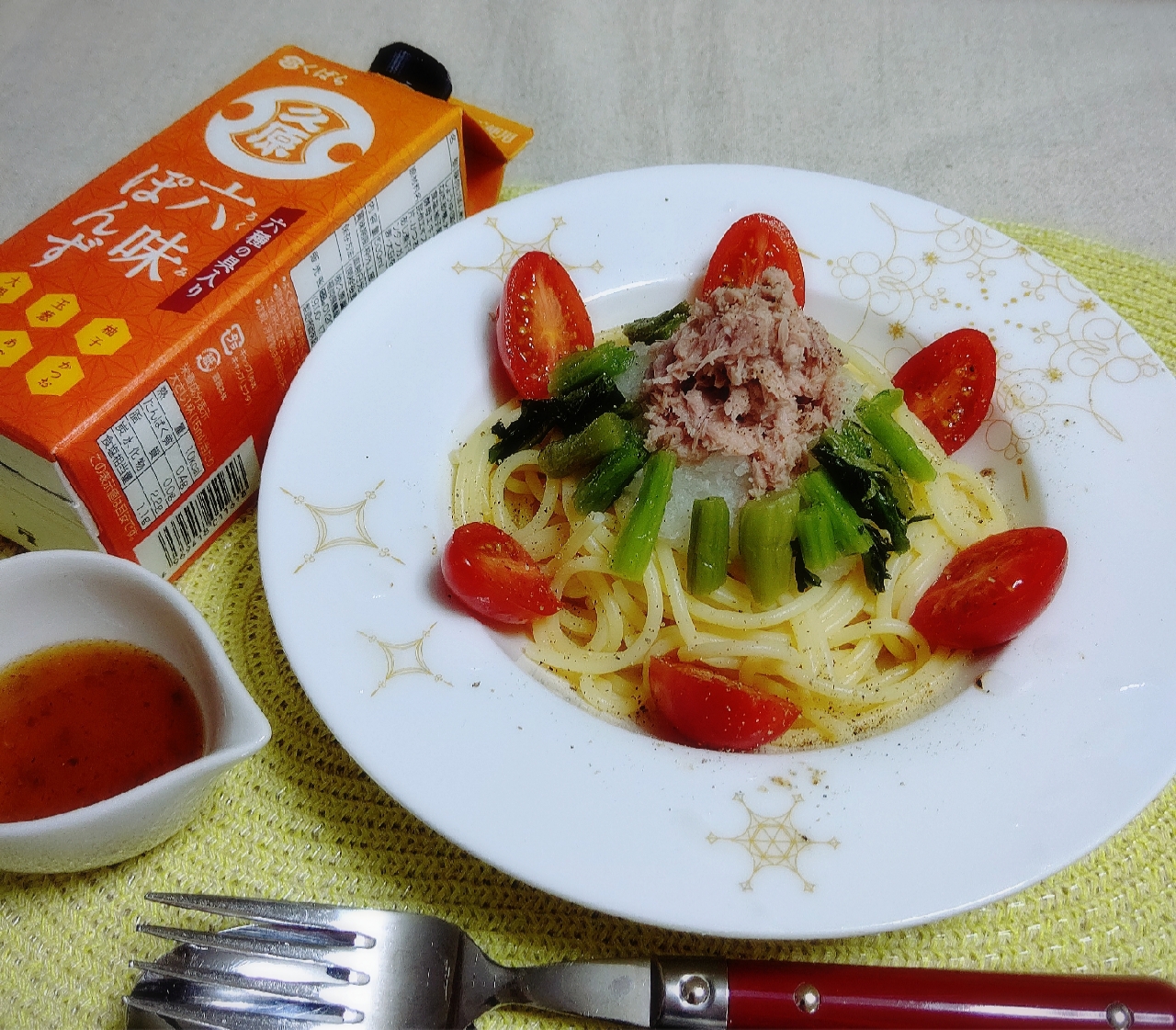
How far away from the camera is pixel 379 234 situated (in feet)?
11.5

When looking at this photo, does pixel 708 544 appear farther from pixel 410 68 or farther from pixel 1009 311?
pixel 410 68

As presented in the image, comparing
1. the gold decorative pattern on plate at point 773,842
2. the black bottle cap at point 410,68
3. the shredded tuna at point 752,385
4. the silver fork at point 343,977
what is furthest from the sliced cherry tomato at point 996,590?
the black bottle cap at point 410,68

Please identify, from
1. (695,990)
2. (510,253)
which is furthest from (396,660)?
(510,253)

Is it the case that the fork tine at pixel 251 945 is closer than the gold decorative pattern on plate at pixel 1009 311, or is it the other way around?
the fork tine at pixel 251 945

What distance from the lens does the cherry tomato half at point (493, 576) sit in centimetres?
271

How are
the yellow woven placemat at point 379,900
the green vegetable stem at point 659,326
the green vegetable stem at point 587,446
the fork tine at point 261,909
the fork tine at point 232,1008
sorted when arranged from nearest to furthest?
1. the fork tine at point 232,1008
2. the fork tine at point 261,909
3. the yellow woven placemat at point 379,900
4. the green vegetable stem at point 587,446
5. the green vegetable stem at point 659,326

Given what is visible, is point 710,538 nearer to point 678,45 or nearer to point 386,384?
point 386,384

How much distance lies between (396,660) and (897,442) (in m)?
1.76

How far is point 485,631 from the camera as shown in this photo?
278 cm

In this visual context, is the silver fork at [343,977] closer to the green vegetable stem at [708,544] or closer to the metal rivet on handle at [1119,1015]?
the metal rivet on handle at [1119,1015]

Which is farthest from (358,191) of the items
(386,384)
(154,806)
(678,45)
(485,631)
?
(678,45)

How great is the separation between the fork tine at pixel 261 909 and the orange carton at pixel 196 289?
112 cm

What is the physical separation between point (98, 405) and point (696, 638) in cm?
187

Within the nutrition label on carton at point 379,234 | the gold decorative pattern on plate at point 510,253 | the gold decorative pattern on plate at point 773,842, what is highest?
the nutrition label on carton at point 379,234
